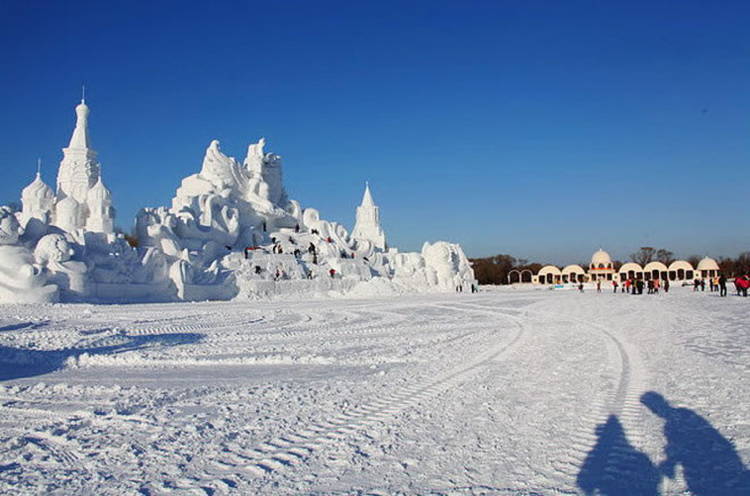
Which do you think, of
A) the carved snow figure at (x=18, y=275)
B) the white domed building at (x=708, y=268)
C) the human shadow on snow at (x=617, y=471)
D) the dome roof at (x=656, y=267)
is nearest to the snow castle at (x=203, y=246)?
the carved snow figure at (x=18, y=275)

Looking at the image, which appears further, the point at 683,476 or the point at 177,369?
the point at 177,369

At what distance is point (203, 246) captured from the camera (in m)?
34.9

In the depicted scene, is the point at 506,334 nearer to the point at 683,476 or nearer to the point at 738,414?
the point at 738,414

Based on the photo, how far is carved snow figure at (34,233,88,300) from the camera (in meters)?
23.7

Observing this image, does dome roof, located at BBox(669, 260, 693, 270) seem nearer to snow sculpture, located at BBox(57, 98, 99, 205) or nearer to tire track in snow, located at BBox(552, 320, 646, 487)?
snow sculpture, located at BBox(57, 98, 99, 205)

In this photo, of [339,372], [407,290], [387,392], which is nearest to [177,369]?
[339,372]

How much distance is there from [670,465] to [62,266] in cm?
2456

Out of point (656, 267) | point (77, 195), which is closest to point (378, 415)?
point (77, 195)

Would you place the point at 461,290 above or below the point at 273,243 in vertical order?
below

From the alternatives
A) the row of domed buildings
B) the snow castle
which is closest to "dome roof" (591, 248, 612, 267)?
the row of domed buildings

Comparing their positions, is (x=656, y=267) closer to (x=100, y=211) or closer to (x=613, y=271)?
(x=613, y=271)

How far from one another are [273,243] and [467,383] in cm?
3756

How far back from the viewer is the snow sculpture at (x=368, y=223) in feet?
174

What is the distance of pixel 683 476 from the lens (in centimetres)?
383
